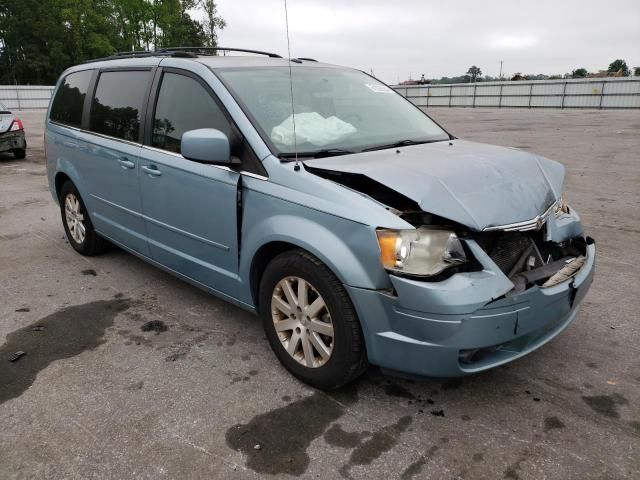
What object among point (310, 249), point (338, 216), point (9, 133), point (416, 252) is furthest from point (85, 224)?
point (9, 133)

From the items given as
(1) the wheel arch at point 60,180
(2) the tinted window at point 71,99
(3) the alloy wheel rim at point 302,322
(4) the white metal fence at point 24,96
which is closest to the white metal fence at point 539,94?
(4) the white metal fence at point 24,96

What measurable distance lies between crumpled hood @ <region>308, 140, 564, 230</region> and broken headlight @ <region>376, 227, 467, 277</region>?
124 mm

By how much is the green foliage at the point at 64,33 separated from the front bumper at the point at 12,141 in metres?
52.5

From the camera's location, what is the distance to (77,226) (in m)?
5.13

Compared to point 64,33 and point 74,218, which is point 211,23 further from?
point 74,218

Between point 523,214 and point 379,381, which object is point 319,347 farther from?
point 523,214

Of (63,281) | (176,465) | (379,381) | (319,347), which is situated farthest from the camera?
(63,281)

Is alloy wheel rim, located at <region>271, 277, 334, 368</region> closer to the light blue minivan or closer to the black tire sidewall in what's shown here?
the light blue minivan

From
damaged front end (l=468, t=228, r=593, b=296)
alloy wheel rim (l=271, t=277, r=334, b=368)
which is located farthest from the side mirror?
damaged front end (l=468, t=228, r=593, b=296)

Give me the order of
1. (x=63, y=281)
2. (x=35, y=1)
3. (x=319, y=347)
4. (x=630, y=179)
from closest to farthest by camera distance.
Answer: (x=319, y=347)
(x=63, y=281)
(x=630, y=179)
(x=35, y=1)

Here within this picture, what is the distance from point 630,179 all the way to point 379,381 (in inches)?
292

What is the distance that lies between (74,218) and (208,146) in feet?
9.31

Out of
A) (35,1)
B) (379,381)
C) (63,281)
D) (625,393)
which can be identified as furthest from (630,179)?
(35,1)

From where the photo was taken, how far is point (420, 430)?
2557 mm
